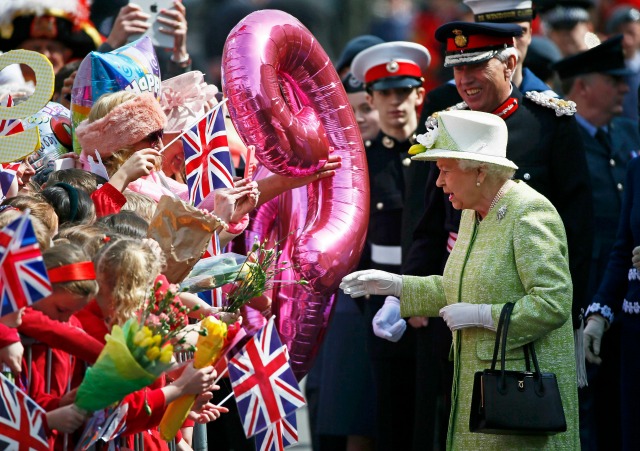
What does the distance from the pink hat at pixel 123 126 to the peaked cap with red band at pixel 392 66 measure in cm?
233

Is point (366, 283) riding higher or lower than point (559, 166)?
lower

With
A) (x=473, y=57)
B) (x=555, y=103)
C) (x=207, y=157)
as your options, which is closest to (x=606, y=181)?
(x=555, y=103)

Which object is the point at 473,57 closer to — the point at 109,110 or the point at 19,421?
the point at 109,110

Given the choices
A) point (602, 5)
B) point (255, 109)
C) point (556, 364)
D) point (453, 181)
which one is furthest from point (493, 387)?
point (602, 5)

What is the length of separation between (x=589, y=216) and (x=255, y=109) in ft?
5.35

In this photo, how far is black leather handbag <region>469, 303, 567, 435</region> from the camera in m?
→ 4.75

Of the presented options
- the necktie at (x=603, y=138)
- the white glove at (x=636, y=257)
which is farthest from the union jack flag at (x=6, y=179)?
the necktie at (x=603, y=138)

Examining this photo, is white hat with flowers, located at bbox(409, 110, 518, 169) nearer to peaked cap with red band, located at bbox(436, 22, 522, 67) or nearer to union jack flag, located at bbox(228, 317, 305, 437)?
peaked cap with red band, located at bbox(436, 22, 522, 67)

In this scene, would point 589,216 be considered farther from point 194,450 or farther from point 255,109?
point 194,450

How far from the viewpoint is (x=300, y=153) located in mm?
5664

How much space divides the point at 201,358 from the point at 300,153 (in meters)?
1.56

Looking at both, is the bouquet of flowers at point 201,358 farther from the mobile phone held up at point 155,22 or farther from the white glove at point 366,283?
the mobile phone held up at point 155,22

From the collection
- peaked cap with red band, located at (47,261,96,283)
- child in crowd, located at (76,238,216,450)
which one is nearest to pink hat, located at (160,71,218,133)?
child in crowd, located at (76,238,216,450)

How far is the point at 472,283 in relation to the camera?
501 cm
